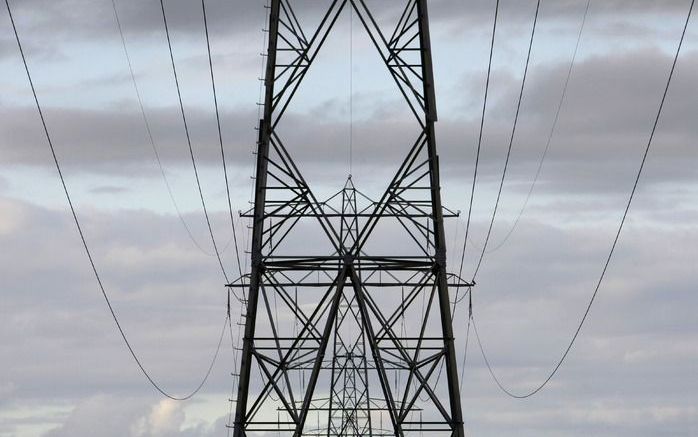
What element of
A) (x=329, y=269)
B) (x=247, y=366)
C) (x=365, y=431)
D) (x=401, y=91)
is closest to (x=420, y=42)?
(x=401, y=91)

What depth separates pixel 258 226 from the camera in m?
50.6

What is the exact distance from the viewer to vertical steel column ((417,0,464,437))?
49.8 metres

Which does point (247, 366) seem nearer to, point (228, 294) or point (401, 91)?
point (228, 294)

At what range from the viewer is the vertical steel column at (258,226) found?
1976 inches

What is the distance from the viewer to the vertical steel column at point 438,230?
49812 mm

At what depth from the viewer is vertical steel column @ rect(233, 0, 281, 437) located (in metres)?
50.2

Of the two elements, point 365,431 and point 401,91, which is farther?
point 365,431

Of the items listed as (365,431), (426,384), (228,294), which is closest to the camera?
(426,384)

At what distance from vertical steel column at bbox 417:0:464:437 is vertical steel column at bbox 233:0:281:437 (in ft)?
13.4

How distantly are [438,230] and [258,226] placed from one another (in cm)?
489

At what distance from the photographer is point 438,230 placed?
50.2 m

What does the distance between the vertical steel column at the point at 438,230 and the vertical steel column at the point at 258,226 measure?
4093mm

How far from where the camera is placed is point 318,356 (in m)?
49.6

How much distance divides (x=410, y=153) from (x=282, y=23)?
16.6 ft
